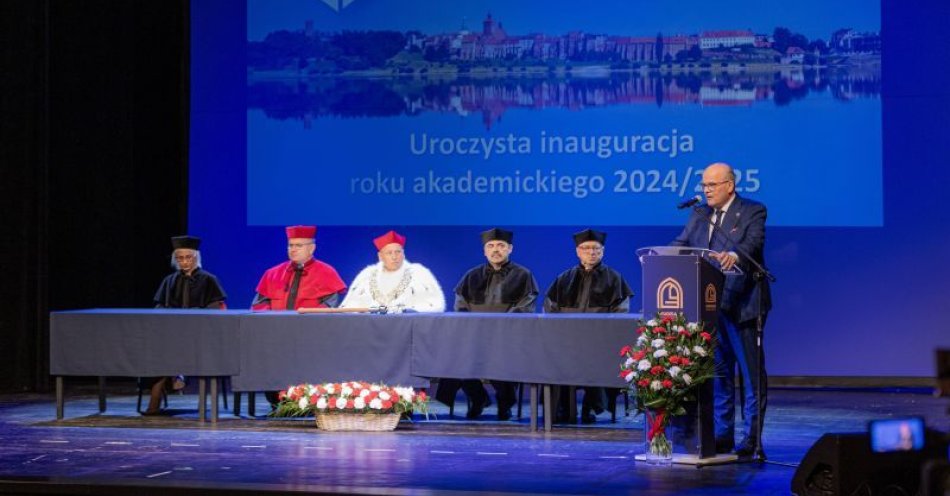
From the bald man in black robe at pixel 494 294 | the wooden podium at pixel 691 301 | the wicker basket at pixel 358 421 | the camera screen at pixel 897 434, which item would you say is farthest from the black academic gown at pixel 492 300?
the camera screen at pixel 897 434

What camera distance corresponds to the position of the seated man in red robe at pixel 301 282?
9.59 metres

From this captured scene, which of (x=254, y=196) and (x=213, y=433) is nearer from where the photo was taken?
(x=213, y=433)

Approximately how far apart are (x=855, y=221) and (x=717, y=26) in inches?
71.9

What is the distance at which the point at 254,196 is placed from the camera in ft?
36.8

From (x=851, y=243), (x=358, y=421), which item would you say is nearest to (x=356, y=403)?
(x=358, y=421)

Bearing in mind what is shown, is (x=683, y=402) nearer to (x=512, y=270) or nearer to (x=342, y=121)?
(x=512, y=270)

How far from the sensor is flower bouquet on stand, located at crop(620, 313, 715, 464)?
6203 millimetres

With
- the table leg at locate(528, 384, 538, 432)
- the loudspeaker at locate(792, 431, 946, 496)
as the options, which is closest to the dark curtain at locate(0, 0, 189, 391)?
the table leg at locate(528, 384, 538, 432)

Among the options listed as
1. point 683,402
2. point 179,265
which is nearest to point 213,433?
point 179,265

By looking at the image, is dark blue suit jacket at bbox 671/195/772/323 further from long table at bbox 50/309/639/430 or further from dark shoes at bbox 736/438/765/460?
long table at bbox 50/309/639/430

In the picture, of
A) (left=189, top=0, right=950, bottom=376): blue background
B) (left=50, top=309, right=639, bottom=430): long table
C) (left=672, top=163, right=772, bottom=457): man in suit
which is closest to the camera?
(left=672, top=163, right=772, bottom=457): man in suit

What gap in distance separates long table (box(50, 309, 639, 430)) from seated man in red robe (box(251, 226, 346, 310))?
1.18m

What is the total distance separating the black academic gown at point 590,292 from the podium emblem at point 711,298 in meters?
2.77

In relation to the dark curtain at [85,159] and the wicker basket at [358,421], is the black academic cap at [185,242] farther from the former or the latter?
the wicker basket at [358,421]
